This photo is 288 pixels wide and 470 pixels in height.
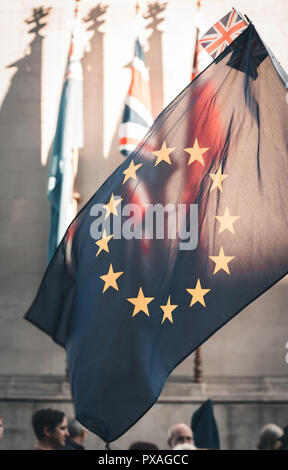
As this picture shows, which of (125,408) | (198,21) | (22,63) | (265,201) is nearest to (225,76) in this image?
(265,201)

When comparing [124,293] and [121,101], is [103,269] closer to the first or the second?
[124,293]

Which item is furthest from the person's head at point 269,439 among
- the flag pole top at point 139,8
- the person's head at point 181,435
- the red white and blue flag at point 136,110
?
the flag pole top at point 139,8

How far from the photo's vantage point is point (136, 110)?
37.5 feet

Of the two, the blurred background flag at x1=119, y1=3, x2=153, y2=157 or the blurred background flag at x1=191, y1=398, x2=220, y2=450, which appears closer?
the blurred background flag at x1=191, y1=398, x2=220, y2=450

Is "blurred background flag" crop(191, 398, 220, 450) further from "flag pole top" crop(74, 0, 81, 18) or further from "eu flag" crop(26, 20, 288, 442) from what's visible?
"flag pole top" crop(74, 0, 81, 18)

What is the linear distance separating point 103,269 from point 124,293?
324 millimetres

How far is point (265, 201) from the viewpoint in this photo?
5582 mm

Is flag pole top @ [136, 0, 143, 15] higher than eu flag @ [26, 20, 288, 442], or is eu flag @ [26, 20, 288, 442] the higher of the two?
flag pole top @ [136, 0, 143, 15]

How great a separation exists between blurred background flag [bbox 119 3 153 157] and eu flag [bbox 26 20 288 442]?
524 cm

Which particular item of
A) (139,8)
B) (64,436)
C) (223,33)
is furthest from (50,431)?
(139,8)

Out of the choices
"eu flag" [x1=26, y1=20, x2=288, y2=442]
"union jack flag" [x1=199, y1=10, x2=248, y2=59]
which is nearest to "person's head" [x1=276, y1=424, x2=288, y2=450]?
"eu flag" [x1=26, y1=20, x2=288, y2=442]

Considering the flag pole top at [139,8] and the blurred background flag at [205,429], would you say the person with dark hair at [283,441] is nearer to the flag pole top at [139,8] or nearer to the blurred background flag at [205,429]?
the blurred background flag at [205,429]

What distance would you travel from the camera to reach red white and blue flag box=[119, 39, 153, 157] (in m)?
11.3

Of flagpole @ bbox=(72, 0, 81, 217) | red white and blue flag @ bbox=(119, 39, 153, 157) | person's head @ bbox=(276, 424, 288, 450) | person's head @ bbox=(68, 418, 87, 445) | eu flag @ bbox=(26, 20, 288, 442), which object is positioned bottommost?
person's head @ bbox=(276, 424, 288, 450)
